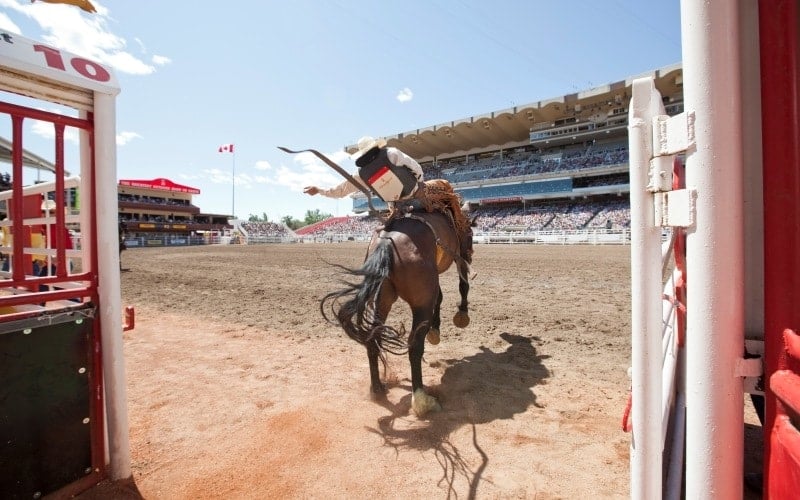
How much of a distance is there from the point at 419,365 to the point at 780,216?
2530 mm

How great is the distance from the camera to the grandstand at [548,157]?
122ft

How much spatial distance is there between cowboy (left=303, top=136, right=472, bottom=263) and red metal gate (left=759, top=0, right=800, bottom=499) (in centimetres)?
259

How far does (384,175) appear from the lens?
3355mm

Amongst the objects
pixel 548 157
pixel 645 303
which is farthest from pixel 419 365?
pixel 548 157

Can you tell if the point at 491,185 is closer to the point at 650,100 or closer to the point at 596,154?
the point at 596,154

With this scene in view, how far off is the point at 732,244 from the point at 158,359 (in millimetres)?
4980

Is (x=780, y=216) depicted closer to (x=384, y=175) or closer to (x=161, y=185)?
(x=384, y=175)

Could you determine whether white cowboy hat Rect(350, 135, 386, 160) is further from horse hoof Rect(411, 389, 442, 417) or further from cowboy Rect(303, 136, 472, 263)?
horse hoof Rect(411, 389, 442, 417)

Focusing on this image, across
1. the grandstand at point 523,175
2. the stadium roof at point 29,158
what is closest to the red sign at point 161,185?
the grandstand at point 523,175

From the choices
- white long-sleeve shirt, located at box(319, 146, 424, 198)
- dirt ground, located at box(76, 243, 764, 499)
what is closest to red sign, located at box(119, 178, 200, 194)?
dirt ground, located at box(76, 243, 764, 499)

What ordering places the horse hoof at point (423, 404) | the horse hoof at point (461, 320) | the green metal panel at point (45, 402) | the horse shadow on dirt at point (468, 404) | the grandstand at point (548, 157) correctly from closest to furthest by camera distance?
the green metal panel at point (45, 402)
the horse shadow on dirt at point (468, 404)
the horse hoof at point (423, 404)
the horse hoof at point (461, 320)
the grandstand at point (548, 157)

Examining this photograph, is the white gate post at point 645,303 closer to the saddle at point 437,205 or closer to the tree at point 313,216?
the saddle at point 437,205

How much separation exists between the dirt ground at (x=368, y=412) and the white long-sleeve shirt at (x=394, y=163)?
5.84 feet

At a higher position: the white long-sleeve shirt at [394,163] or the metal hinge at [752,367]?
the white long-sleeve shirt at [394,163]
